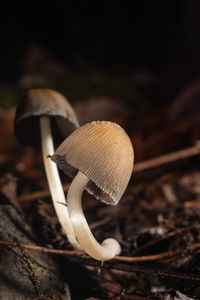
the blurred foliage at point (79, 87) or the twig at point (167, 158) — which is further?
the blurred foliage at point (79, 87)

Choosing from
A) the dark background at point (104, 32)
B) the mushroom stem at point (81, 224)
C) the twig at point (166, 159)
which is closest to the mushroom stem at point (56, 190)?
the mushroom stem at point (81, 224)

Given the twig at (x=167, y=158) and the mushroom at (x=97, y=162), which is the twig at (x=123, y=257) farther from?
the twig at (x=167, y=158)

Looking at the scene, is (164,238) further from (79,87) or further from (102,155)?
(79,87)

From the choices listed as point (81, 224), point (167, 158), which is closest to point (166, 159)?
point (167, 158)

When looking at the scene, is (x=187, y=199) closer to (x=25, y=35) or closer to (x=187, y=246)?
(x=187, y=246)

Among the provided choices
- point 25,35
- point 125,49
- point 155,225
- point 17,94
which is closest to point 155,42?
point 125,49

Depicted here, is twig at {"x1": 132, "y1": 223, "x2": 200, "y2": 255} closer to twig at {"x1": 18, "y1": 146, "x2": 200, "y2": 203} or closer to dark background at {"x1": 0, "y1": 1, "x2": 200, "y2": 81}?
twig at {"x1": 18, "y1": 146, "x2": 200, "y2": 203}

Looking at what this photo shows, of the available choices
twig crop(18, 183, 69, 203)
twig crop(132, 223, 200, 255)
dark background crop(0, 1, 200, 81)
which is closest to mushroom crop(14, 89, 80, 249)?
twig crop(132, 223, 200, 255)
